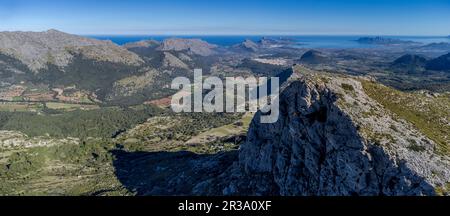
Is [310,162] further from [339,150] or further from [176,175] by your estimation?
[176,175]

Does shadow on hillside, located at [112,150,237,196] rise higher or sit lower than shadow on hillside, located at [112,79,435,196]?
lower

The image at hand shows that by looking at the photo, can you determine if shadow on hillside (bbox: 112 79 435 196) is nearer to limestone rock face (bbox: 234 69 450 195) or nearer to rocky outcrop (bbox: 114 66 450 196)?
rocky outcrop (bbox: 114 66 450 196)

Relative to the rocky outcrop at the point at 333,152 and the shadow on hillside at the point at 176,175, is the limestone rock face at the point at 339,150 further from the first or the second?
the shadow on hillside at the point at 176,175

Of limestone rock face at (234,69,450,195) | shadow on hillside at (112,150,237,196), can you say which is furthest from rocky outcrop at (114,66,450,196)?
shadow on hillside at (112,150,237,196)

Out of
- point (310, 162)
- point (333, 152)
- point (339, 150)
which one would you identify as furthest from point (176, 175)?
point (339, 150)

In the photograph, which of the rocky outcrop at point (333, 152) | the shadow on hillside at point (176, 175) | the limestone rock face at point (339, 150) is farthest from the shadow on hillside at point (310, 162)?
the shadow on hillside at point (176, 175)
